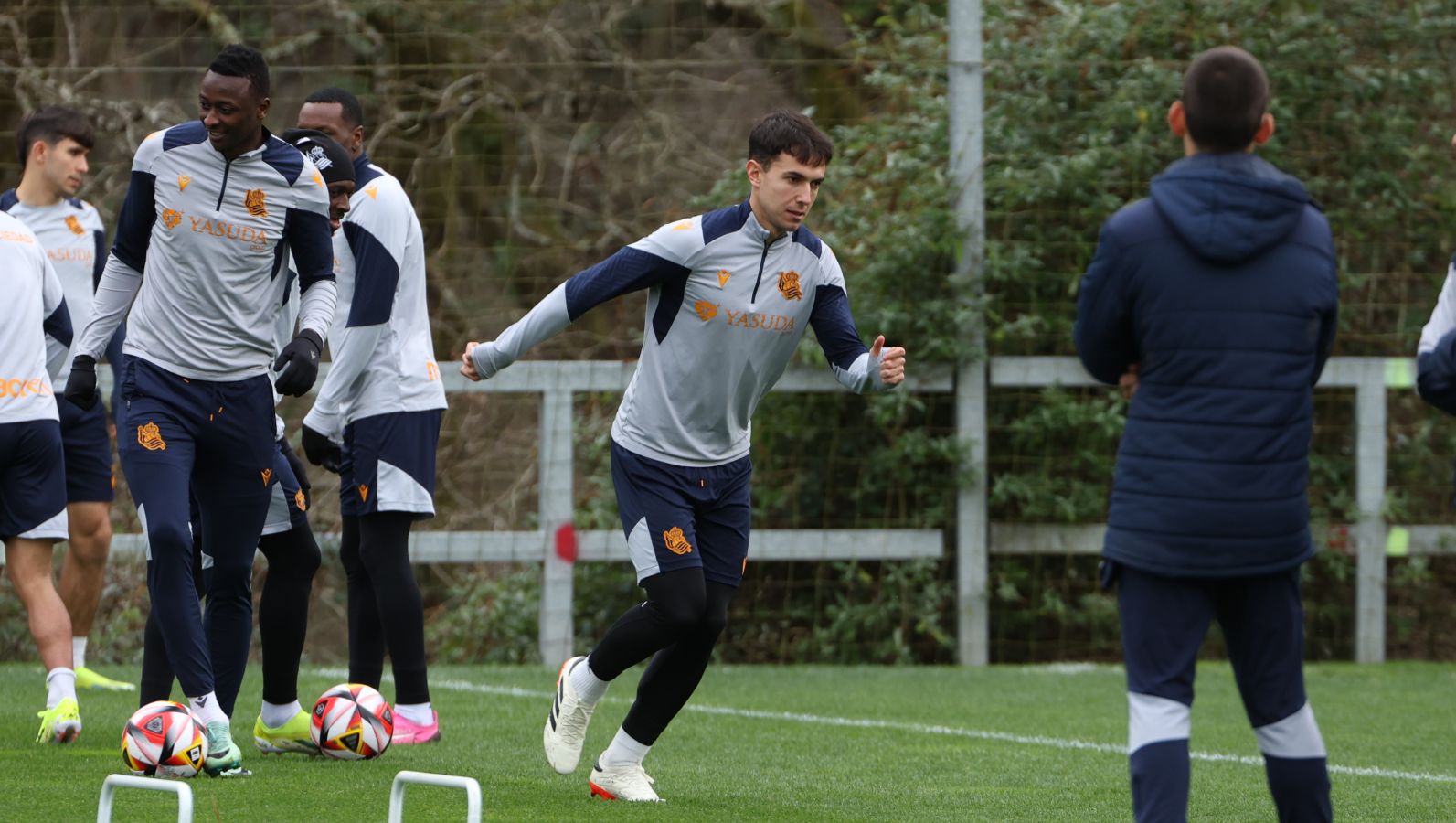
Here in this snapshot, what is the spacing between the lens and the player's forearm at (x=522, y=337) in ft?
17.4

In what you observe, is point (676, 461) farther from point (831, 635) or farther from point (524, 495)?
point (524, 495)

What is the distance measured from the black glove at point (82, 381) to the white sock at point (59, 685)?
1.17m

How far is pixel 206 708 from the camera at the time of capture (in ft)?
17.5

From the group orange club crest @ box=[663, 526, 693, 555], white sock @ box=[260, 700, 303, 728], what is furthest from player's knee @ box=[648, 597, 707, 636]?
white sock @ box=[260, 700, 303, 728]

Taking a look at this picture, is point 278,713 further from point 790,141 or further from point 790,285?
point 790,141

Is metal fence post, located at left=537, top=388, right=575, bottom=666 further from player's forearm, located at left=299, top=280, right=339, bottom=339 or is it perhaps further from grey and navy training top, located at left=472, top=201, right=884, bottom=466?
grey and navy training top, located at left=472, top=201, right=884, bottom=466

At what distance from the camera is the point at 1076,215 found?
10445mm

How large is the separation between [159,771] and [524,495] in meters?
6.59

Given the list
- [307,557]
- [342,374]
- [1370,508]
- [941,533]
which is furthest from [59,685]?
[1370,508]

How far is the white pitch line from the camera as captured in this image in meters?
6.26

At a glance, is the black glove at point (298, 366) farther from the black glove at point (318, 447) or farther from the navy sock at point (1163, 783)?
the navy sock at point (1163, 783)

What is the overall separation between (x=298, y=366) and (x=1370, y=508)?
259 inches

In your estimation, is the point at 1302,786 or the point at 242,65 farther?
the point at 242,65

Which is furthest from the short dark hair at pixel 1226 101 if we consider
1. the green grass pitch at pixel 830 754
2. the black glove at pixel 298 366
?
the black glove at pixel 298 366
